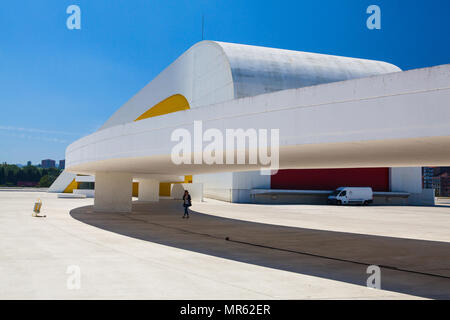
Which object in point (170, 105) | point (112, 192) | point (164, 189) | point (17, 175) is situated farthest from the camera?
point (17, 175)

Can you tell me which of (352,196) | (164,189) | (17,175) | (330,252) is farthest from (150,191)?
(17,175)

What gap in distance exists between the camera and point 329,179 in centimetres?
4606

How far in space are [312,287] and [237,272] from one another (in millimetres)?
1585

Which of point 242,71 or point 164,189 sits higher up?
point 242,71

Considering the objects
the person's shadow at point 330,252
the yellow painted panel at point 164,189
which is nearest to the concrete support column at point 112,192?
the person's shadow at point 330,252

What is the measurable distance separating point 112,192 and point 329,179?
29.4 metres

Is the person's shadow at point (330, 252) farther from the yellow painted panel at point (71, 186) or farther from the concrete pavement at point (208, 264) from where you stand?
the yellow painted panel at point (71, 186)

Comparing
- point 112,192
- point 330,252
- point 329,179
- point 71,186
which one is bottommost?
point 330,252

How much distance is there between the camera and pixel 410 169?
1897 inches

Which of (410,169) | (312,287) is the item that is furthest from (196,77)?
(312,287)

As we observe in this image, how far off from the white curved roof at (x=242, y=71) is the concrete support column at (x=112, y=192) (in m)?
18.0

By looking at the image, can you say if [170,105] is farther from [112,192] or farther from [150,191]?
[112,192]

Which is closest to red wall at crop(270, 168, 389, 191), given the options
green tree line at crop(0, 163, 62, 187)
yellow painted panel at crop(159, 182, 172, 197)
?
yellow painted panel at crop(159, 182, 172, 197)
